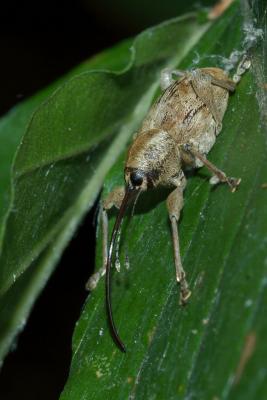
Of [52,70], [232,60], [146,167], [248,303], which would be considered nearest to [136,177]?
[146,167]

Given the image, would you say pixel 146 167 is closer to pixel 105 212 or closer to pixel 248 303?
pixel 105 212

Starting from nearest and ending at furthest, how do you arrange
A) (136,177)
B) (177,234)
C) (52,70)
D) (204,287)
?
(204,287) < (177,234) < (136,177) < (52,70)

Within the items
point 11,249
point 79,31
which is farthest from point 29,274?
point 79,31

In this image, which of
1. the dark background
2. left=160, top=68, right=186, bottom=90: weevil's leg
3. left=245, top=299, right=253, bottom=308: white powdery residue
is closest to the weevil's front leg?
left=160, top=68, right=186, bottom=90: weevil's leg

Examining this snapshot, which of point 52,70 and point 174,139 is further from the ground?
point 174,139

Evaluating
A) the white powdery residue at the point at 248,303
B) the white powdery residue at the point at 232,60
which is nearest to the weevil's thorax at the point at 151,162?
the white powdery residue at the point at 232,60

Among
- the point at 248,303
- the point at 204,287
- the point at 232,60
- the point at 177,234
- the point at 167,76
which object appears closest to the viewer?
the point at 248,303

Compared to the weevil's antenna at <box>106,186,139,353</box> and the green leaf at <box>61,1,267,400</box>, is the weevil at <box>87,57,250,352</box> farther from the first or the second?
the green leaf at <box>61,1,267,400</box>
